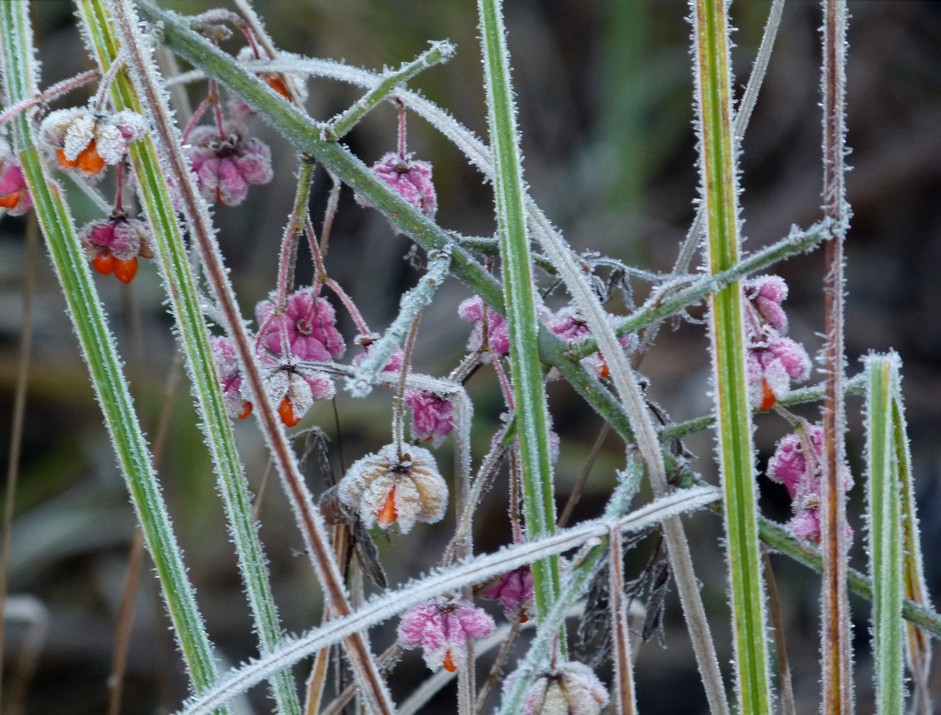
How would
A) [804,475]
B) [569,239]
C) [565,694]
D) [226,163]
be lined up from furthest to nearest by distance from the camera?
1. [569,239]
2. [226,163]
3. [804,475]
4. [565,694]

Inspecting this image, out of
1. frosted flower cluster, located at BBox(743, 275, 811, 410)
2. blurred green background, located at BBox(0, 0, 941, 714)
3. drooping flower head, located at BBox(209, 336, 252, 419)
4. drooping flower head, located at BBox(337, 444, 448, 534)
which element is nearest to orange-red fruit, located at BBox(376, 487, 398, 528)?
drooping flower head, located at BBox(337, 444, 448, 534)

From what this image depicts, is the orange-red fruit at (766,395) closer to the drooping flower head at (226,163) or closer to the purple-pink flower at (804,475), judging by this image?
the purple-pink flower at (804,475)

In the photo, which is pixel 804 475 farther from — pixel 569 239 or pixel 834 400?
pixel 569 239

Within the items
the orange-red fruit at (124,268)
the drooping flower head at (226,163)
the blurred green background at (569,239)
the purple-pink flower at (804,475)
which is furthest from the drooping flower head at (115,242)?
the blurred green background at (569,239)

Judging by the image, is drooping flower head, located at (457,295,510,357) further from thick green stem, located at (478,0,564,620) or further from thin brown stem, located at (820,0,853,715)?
thin brown stem, located at (820,0,853,715)

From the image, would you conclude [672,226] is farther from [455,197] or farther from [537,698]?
[537,698]

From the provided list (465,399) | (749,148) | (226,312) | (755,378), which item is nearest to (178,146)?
(226,312)

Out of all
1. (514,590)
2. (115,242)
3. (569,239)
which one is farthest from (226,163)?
(569,239)

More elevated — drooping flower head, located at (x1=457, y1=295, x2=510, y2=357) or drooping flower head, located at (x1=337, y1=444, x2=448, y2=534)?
drooping flower head, located at (x1=457, y1=295, x2=510, y2=357)
